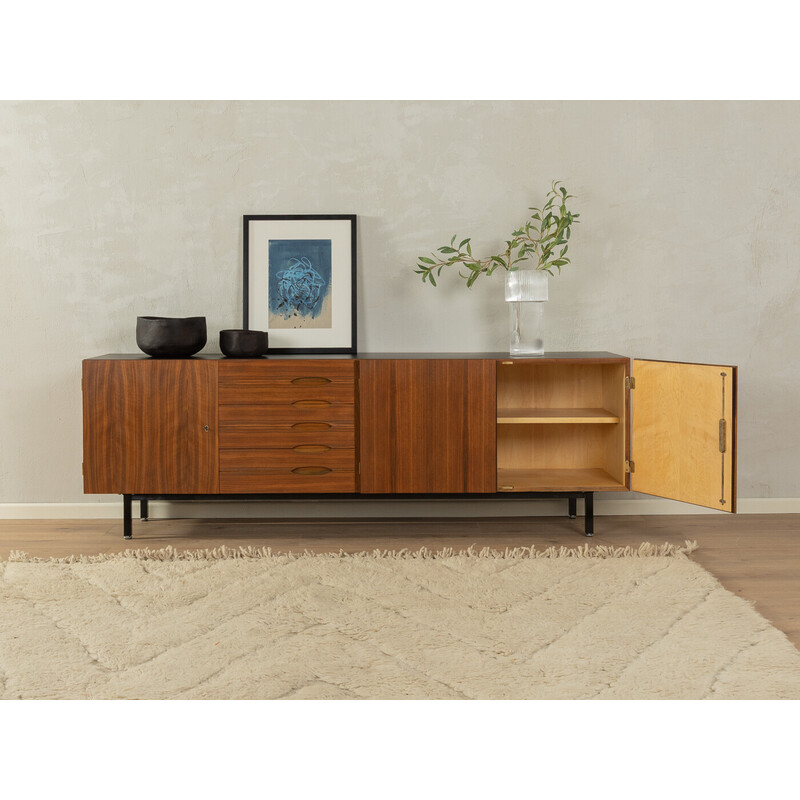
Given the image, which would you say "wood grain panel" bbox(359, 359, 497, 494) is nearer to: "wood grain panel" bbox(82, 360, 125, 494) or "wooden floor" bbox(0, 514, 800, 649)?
"wooden floor" bbox(0, 514, 800, 649)

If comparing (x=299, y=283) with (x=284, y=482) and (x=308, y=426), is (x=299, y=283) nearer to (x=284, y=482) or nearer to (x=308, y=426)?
(x=308, y=426)

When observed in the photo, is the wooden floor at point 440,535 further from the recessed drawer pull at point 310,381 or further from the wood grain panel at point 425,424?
the recessed drawer pull at point 310,381

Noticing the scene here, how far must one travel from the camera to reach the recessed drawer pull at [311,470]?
12.6ft

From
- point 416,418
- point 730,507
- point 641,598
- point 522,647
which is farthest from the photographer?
point 416,418

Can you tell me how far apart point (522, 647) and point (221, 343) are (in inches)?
82.6

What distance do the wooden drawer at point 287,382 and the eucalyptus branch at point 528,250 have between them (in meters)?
0.75

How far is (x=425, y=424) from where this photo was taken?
3.83 meters

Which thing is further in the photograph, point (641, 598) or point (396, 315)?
point (396, 315)

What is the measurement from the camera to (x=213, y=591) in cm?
316

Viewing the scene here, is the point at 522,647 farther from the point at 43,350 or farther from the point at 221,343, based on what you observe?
the point at 43,350

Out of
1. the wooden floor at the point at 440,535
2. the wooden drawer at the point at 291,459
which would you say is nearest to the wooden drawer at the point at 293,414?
the wooden drawer at the point at 291,459

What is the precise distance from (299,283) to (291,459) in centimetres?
96

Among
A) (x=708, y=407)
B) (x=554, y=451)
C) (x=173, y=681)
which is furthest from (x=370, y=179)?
(x=173, y=681)

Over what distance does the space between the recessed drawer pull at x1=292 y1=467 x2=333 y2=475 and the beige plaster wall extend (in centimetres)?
77
